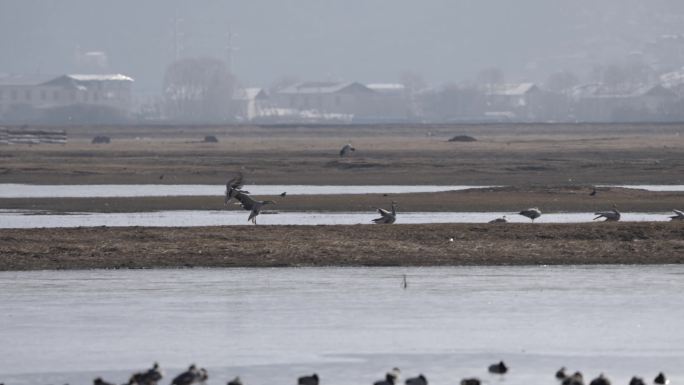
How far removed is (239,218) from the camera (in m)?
33.1

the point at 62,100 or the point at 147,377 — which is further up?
the point at 62,100

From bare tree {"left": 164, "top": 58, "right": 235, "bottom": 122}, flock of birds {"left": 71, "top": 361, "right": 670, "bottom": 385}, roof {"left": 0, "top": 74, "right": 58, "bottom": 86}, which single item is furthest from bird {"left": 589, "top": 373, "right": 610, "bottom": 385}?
roof {"left": 0, "top": 74, "right": 58, "bottom": 86}

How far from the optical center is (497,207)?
35.3 meters

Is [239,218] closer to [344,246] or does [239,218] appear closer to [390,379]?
[344,246]

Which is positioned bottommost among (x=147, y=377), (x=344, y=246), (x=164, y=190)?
(x=147, y=377)

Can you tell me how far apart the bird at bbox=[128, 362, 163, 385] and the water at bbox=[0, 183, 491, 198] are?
2454 cm

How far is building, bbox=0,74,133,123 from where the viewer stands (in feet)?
558

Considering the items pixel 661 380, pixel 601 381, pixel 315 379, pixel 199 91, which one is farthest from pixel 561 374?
pixel 199 91

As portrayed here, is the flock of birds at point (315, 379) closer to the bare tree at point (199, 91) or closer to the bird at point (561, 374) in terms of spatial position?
the bird at point (561, 374)

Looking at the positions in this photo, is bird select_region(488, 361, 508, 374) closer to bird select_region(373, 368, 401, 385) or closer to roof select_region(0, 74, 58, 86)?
bird select_region(373, 368, 401, 385)

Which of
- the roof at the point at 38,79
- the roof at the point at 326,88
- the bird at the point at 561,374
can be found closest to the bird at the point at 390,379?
the bird at the point at 561,374

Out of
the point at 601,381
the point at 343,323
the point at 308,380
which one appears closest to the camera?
the point at 601,381

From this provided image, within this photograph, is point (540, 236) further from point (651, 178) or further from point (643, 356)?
point (651, 178)

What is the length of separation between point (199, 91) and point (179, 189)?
469 feet
